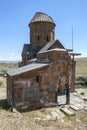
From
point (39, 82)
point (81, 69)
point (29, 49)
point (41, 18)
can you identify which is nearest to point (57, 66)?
point (39, 82)

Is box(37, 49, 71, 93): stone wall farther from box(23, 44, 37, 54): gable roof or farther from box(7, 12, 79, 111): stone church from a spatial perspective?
box(23, 44, 37, 54): gable roof

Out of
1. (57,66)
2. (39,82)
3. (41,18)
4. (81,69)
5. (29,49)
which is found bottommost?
(81,69)

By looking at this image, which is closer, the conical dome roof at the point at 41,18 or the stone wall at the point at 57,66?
the stone wall at the point at 57,66

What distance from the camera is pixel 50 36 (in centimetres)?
2784

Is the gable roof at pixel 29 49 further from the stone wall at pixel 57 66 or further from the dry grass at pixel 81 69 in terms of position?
the dry grass at pixel 81 69

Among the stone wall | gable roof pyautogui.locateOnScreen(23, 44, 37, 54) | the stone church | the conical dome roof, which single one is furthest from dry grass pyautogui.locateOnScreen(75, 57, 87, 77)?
the stone church

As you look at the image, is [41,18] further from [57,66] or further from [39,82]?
[39,82]

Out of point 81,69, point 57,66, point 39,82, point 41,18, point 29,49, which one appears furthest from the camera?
point 81,69

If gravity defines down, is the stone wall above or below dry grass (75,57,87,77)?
above

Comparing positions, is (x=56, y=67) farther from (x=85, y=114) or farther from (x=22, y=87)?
(x=85, y=114)

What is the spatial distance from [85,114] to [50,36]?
16.2 m

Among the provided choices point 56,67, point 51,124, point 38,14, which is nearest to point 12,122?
point 51,124

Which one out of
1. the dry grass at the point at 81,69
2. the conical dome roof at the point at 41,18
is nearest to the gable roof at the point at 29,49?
the conical dome roof at the point at 41,18

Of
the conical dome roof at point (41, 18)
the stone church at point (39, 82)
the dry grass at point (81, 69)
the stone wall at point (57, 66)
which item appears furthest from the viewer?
the dry grass at point (81, 69)
